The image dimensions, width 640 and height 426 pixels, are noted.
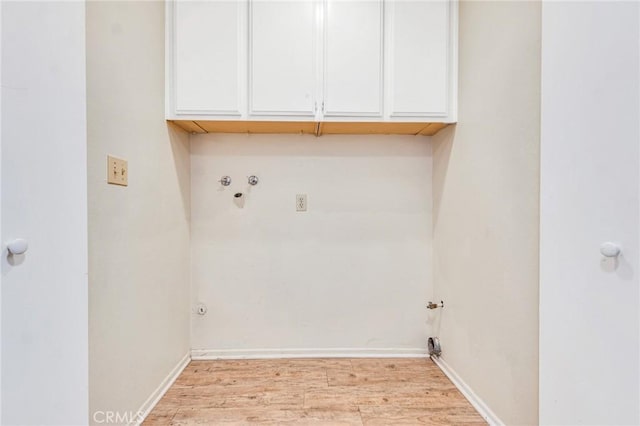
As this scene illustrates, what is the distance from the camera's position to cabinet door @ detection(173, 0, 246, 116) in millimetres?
1692

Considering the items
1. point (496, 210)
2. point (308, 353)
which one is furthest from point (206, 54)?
point (308, 353)

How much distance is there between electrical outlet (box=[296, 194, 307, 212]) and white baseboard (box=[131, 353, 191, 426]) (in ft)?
4.12

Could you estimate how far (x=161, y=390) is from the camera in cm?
168

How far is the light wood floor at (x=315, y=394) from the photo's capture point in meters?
1.51

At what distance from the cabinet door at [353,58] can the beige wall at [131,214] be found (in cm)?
94

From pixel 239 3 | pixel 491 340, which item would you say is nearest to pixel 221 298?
pixel 491 340

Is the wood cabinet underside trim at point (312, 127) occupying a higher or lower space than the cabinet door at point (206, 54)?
lower

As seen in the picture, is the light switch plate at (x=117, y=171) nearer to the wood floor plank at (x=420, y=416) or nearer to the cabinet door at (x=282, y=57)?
the cabinet door at (x=282, y=57)

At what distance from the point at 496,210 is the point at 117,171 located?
1.69m

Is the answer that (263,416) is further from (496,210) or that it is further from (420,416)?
(496,210)

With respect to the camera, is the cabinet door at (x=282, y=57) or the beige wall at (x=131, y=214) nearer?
the beige wall at (x=131, y=214)

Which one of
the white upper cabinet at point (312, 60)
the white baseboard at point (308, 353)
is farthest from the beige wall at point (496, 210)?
the white baseboard at point (308, 353)

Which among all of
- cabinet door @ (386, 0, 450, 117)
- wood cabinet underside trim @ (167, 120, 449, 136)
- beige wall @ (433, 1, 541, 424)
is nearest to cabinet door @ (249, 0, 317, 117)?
wood cabinet underside trim @ (167, 120, 449, 136)

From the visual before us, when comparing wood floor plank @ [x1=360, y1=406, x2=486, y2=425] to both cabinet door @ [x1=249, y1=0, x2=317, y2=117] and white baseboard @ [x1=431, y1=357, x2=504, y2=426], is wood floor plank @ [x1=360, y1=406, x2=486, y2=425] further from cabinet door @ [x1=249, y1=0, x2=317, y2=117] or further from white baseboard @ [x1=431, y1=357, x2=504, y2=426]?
cabinet door @ [x1=249, y1=0, x2=317, y2=117]
